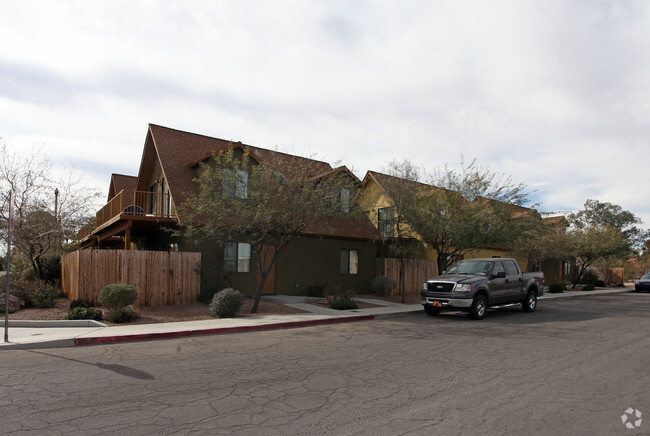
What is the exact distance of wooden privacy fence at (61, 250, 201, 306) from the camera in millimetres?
14391

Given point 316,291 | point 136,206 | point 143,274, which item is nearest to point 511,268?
point 316,291

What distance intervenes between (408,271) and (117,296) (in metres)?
14.3

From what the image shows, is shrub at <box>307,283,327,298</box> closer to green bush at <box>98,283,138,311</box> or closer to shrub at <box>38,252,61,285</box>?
green bush at <box>98,283,138,311</box>

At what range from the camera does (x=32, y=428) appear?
4574 mm

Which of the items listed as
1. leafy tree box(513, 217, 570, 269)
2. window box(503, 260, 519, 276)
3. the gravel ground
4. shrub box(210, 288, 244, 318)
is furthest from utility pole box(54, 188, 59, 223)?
leafy tree box(513, 217, 570, 269)

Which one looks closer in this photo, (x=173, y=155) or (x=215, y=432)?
(x=215, y=432)

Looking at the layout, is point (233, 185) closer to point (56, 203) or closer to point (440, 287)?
point (440, 287)

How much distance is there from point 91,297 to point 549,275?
3447 centimetres

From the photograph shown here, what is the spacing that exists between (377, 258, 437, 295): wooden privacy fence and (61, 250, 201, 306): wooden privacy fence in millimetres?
9821

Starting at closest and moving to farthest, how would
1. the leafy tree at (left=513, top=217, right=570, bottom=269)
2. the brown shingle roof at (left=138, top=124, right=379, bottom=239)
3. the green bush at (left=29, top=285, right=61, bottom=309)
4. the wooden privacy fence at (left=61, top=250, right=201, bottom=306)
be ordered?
1. the green bush at (left=29, top=285, right=61, bottom=309)
2. the wooden privacy fence at (left=61, top=250, right=201, bottom=306)
3. the brown shingle roof at (left=138, top=124, right=379, bottom=239)
4. the leafy tree at (left=513, top=217, right=570, bottom=269)

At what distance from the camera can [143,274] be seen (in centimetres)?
1487

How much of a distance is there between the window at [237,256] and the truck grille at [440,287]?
26.9 ft

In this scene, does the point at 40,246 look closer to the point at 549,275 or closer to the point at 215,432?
the point at 215,432

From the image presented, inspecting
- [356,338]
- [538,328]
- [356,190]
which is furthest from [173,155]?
[538,328]
